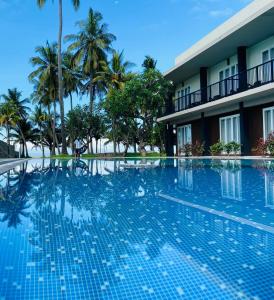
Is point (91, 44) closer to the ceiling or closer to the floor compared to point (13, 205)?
closer to the ceiling

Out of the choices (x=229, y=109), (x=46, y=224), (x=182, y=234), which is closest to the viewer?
(x=182, y=234)

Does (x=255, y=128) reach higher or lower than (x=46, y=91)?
lower

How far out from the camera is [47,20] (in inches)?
1324

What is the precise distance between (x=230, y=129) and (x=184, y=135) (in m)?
5.99

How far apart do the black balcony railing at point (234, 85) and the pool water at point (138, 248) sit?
1125 cm

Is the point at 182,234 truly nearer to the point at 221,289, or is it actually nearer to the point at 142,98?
the point at 221,289

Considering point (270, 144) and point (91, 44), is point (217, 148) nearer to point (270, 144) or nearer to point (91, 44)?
point (270, 144)

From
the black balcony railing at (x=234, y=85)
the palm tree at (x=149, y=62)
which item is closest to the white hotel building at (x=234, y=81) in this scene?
the black balcony railing at (x=234, y=85)

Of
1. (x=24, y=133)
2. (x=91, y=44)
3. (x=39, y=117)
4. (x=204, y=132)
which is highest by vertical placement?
(x=91, y=44)

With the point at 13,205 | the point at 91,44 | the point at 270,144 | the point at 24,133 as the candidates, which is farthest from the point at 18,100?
the point at 13,205

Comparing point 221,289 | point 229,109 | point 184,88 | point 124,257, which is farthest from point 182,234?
point 184,88

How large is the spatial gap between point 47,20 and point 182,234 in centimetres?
3379

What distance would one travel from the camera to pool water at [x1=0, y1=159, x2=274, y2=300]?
2199mm

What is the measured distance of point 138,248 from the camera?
301 cm
